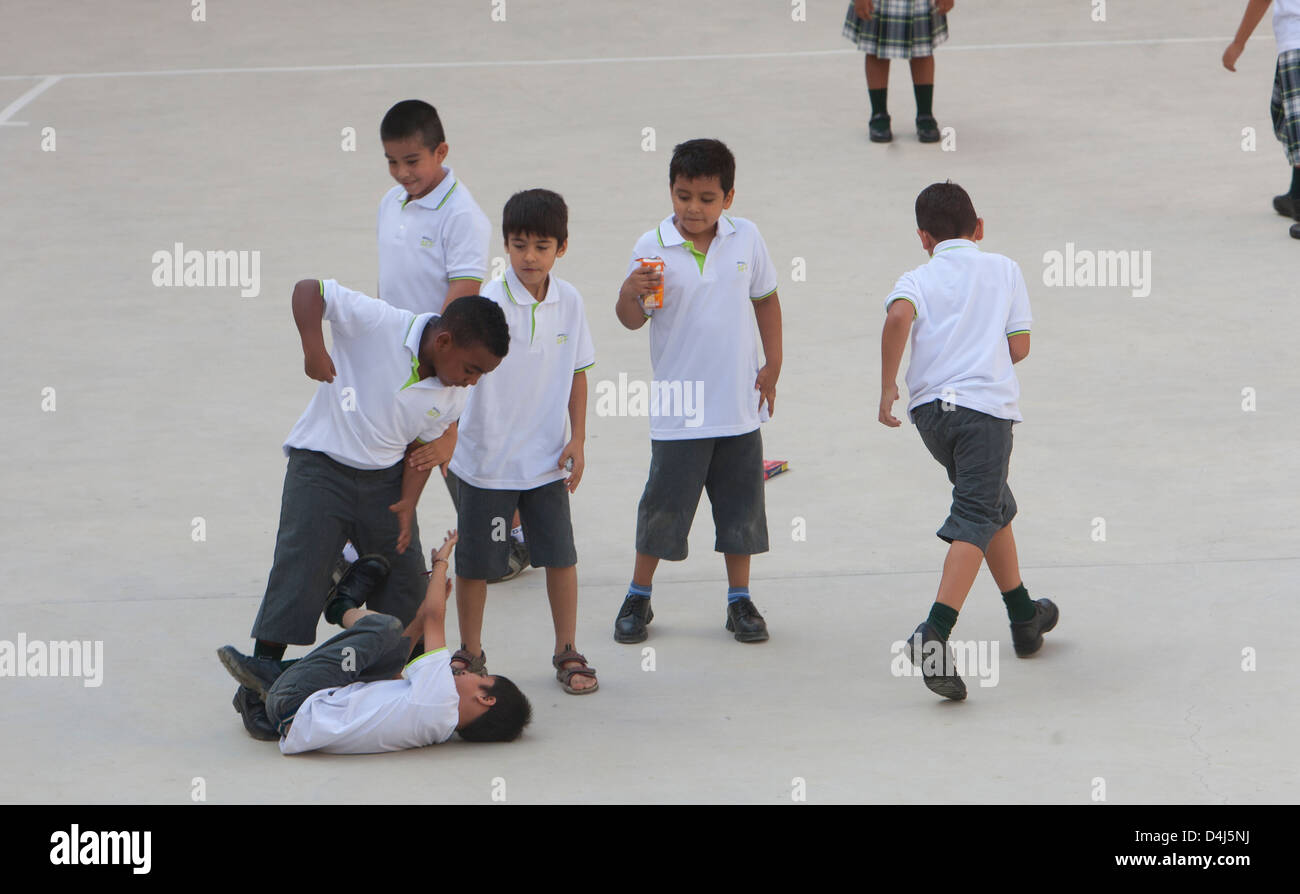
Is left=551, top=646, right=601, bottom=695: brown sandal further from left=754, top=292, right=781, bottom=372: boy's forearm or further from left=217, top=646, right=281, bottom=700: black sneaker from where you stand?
left=754, top=292, right=781, bottom=372: boy's forearm

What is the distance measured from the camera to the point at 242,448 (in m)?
6.36

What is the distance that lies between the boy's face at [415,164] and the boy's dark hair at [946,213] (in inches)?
61.0

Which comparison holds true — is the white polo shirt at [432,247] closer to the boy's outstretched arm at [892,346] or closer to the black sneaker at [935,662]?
the boy's outstretched arm at [892,346]

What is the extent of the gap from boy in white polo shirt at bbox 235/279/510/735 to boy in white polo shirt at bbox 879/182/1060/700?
1259mm

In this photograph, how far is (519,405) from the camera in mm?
4555

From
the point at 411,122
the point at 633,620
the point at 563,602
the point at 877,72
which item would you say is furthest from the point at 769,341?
the point at 877,72

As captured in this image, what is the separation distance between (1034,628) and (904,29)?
5931mm

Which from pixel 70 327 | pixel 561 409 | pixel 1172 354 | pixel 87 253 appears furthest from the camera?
pixel 87 253

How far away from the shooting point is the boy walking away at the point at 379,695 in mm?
4023

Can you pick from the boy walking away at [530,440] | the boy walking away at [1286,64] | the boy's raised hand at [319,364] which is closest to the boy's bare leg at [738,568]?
the boy walking away at [530,440]

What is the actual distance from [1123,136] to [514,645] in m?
6.63

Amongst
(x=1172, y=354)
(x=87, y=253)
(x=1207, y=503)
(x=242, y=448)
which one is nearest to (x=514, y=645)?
(x=242, y=448)

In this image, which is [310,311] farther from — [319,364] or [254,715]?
[254,715]
